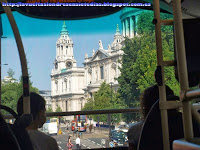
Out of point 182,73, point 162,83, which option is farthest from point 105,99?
point 182,73

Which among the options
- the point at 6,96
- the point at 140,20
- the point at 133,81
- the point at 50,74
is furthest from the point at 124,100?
the point at 50,74

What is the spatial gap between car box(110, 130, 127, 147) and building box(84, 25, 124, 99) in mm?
34002

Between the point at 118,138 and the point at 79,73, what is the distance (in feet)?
139

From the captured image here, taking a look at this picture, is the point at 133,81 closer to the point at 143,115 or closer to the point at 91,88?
the point at 91,88

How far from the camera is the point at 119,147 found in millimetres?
2273

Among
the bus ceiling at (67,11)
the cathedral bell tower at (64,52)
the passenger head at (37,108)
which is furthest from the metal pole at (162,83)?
the cathedral bell tower at (64,52)

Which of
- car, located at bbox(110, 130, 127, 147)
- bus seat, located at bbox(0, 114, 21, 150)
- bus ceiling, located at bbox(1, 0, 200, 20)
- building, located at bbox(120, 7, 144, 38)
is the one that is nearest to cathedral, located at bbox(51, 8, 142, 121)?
building, located at bbox(120, 7, 144, 38)

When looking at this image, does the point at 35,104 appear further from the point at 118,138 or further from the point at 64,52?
the point at 64,52

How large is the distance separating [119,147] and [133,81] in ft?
83.7

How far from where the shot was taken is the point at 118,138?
2484 millimetres

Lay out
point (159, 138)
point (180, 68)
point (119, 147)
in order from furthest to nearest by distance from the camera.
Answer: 1. point (119, 147)
2. point (159, 138)
3. point (180, 68)

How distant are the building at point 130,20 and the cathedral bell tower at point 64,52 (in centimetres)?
492

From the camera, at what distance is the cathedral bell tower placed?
35291 millimetres

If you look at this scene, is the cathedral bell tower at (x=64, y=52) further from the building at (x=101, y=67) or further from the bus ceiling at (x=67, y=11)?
the bus ceiling at (x=67, y=11)
